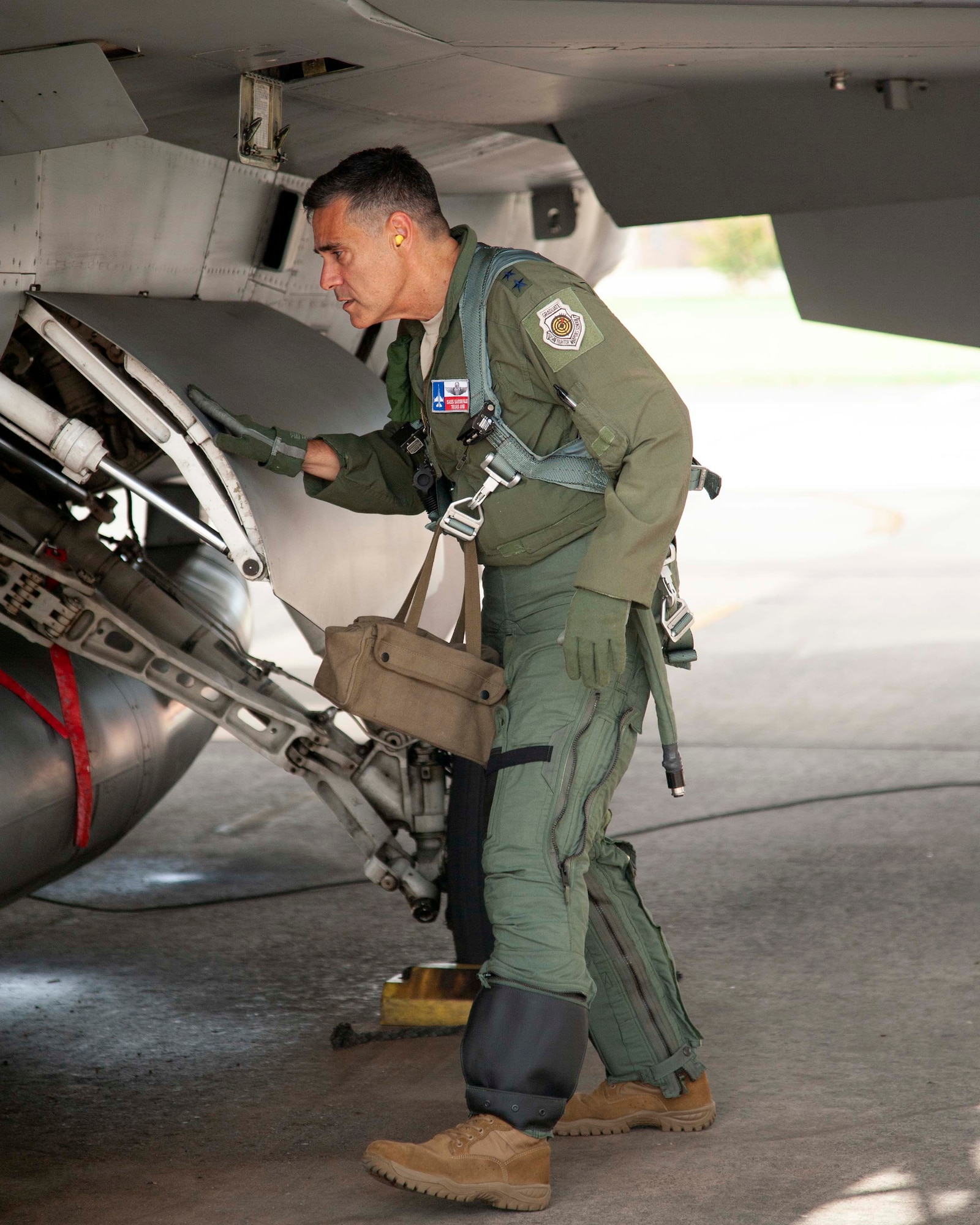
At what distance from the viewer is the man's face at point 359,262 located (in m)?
2.98

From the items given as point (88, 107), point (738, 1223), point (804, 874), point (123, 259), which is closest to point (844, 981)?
point (804, 874)

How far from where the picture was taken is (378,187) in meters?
2.96

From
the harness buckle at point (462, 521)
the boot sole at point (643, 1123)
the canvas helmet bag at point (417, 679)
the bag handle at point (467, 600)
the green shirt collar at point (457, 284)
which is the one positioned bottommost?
the boot sole at point (643, 1123)

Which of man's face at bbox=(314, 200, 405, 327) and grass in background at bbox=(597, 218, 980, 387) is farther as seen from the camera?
grass in background at bbox=(597, 218, 980, 387)

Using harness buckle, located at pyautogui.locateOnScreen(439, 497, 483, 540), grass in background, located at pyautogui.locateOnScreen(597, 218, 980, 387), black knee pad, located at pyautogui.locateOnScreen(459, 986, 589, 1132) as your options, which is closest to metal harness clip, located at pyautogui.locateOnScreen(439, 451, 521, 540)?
harness buckle, located at pyautogui.locateOnScreen(439, 497, 483, 540)

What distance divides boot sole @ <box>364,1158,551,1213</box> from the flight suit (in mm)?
120

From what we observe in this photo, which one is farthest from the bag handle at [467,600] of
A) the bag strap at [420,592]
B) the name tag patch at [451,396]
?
the name tag patch at [451,396]

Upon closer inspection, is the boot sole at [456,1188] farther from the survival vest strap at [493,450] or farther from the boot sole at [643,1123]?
the survival vest strap at [493,450]

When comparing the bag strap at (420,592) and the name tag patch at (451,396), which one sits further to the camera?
the bag strap at (420,592)

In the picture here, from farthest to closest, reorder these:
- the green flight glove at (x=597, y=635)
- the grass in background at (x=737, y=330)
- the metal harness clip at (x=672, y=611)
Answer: the grass in background at (x=737, y=330), the metal harness clip at (x=672, y=611), the green flight glove at (x=597, y=635)

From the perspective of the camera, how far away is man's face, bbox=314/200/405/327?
2977 millimetres

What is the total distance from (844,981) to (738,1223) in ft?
4.89

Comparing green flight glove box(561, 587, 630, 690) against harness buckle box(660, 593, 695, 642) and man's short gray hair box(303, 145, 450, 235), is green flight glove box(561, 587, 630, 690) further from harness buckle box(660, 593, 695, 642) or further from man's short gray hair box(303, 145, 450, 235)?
man's short gray hair box(303, 145, 450, 235)

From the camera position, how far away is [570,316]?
9.36ft
